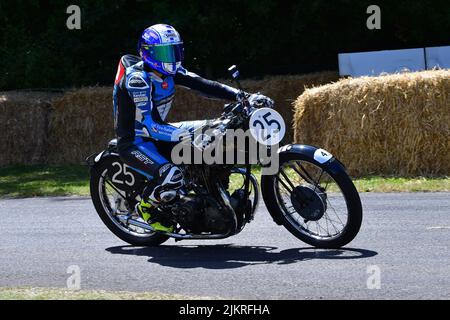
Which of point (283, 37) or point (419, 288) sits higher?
point (283, 37)

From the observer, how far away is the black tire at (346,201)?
7617mm

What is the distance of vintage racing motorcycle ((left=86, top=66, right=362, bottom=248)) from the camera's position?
773 cm

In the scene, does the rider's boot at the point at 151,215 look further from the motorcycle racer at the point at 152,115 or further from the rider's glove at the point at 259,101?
the rider's glove at the point at 259,101

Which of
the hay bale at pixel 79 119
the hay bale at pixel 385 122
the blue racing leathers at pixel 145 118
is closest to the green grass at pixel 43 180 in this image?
the hay bale at pixel 79 119

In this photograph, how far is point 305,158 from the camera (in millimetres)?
7711

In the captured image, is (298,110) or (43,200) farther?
(298,110)

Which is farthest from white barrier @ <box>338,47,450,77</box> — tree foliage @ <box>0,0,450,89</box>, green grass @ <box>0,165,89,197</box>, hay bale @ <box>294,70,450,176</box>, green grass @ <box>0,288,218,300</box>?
green grass @ <box>0,288,218,300</box>

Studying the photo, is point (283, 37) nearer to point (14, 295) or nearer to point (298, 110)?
point (298, 110)

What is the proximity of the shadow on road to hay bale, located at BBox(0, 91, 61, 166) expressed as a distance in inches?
374

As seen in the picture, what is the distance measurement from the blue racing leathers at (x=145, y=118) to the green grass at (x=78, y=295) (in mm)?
1542

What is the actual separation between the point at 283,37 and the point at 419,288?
40.6 ft
